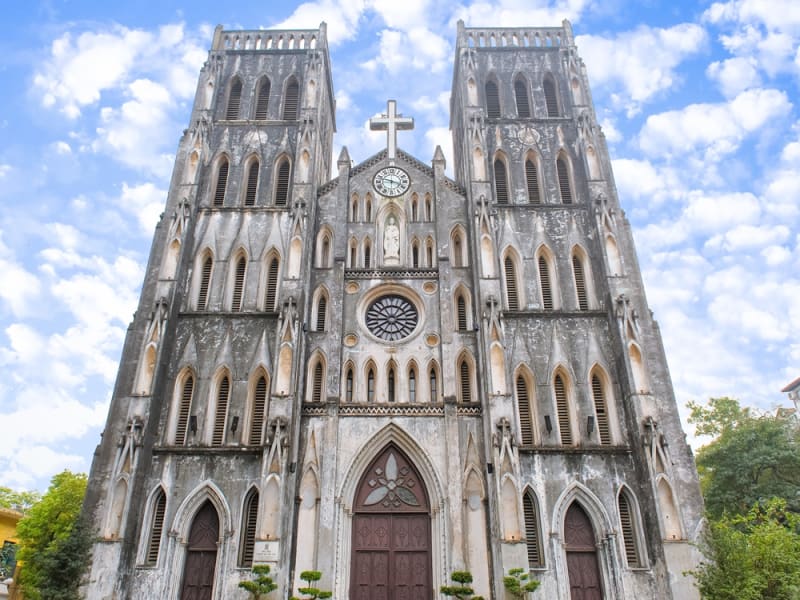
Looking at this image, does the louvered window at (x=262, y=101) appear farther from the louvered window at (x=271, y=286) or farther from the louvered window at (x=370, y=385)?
the louvered window at (x=370, y=385)

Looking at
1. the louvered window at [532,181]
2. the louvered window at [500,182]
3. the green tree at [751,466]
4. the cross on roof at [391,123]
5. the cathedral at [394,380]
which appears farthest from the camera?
the cross on roof at [391,123]

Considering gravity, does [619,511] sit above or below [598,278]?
below

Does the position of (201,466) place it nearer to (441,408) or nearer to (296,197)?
(441,408)

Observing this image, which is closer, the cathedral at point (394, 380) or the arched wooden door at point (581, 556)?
the arched wooden door at point (581, 556)

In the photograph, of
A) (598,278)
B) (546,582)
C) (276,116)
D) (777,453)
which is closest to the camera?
(546,582)

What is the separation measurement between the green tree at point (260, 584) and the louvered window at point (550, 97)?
21.1m

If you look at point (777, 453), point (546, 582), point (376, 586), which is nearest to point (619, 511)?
point (546, 582)

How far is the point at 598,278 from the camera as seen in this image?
78.1 ft

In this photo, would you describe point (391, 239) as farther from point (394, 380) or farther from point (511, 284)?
point (394, 380)

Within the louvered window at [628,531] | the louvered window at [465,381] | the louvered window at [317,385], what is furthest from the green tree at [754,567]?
the louvered window at [317,385]

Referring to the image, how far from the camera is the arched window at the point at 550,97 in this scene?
28.5 m

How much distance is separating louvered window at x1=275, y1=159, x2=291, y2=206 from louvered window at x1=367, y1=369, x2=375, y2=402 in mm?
7952

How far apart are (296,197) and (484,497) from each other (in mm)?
12781

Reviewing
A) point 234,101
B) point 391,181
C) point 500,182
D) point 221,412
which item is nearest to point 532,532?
point 221,412
